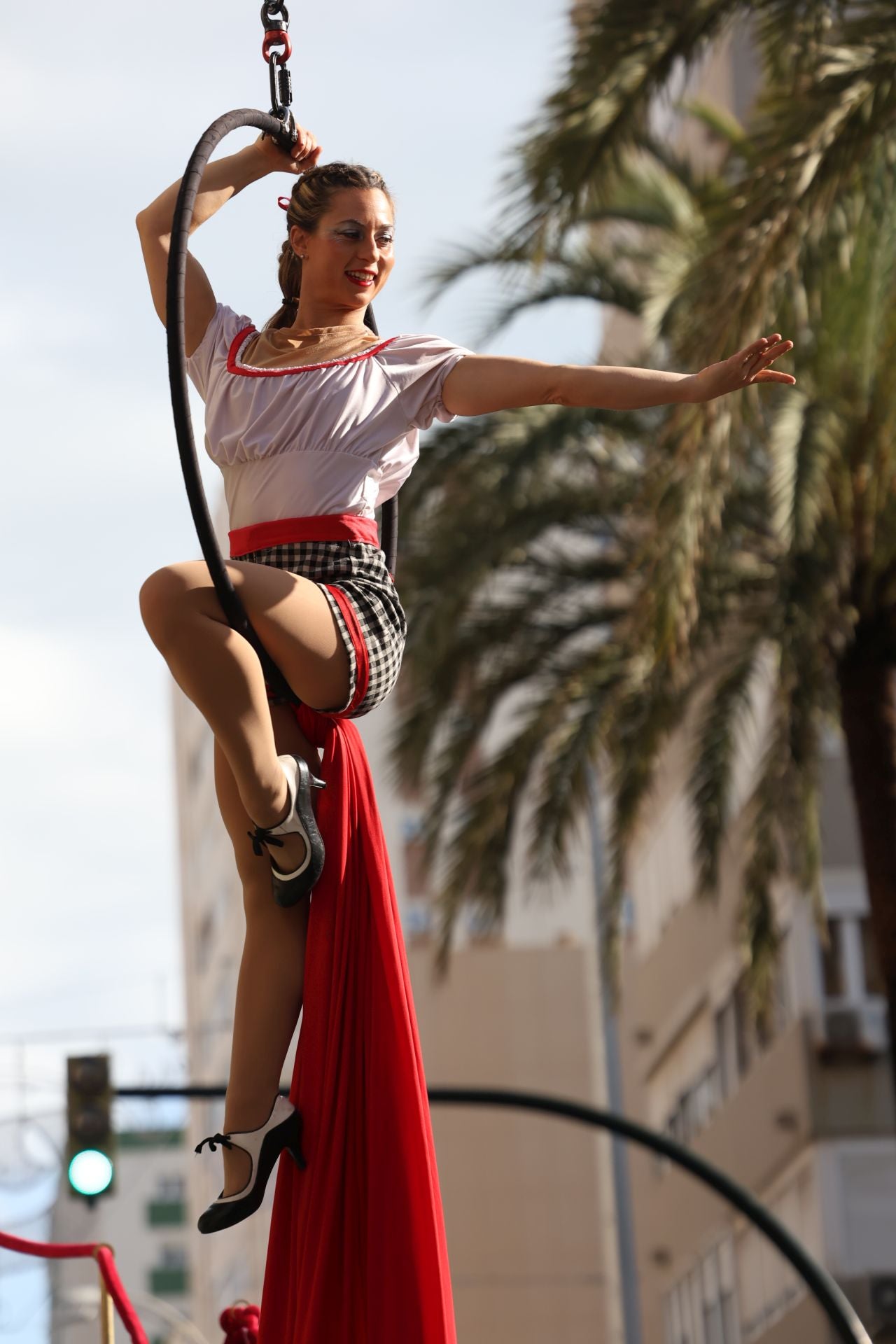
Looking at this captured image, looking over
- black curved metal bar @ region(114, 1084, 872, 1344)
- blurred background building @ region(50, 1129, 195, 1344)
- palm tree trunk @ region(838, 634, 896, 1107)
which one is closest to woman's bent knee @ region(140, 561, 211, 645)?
black curved metal bar @ region(114, 1084, 872, 1344)

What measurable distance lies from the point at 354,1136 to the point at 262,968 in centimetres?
37

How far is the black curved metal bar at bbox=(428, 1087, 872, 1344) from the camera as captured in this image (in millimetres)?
10078

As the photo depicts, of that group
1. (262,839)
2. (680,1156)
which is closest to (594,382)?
(262,839)

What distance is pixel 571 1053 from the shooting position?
38.8 m

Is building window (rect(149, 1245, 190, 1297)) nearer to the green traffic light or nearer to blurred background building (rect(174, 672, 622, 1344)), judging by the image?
blurred background building (rect(174, 672, 622, 1344))

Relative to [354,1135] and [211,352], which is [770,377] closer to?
[211,352]

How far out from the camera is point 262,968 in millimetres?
4363

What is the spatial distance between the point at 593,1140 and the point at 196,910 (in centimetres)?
2886

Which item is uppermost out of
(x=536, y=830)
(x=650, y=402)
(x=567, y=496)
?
(x=567, y=496)

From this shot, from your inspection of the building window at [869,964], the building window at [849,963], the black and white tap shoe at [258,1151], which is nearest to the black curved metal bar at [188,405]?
the black and white tap shoe at [258,1151]

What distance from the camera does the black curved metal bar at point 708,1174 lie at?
10.1 metres

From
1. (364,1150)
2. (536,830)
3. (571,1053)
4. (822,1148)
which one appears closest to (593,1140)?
(571,1053)

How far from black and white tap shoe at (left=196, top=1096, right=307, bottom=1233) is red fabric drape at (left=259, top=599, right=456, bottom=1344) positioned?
0.11ft

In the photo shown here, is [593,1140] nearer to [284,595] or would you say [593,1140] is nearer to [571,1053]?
[571,1053]
